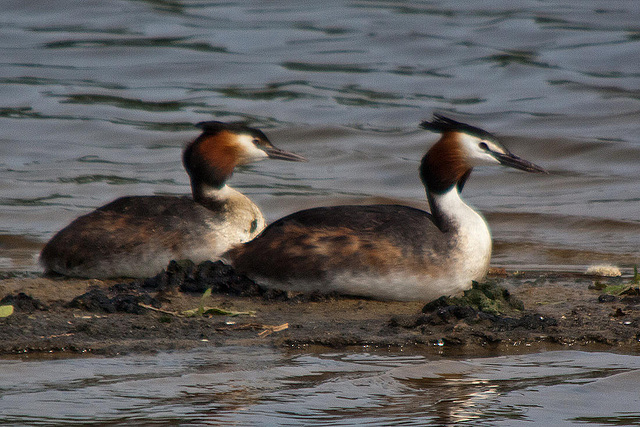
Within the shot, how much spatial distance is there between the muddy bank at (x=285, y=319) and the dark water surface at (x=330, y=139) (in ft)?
0.79

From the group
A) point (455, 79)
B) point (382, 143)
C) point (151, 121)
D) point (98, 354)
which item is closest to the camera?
point (98, 354)

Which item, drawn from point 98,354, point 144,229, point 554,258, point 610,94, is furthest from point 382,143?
point 98,354

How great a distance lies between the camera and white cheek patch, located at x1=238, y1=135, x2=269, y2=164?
7.42 meters

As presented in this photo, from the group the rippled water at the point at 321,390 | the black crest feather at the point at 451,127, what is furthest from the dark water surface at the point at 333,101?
the rippled water at the point at 321,390

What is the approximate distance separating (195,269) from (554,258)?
11.1ft

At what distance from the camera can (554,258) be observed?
852 cm

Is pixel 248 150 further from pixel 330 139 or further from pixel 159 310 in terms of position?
pixel 330 139

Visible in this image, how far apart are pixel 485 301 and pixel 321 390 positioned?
161 cm

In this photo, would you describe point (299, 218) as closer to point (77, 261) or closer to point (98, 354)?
point (77, 261)

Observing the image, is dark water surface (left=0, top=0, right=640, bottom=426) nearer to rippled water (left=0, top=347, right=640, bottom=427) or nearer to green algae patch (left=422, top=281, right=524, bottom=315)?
rippled water (left=0, top=347, right=640, bottom=427)

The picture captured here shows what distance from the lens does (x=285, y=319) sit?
5543 mm

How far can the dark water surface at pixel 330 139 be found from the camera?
4.10 metres

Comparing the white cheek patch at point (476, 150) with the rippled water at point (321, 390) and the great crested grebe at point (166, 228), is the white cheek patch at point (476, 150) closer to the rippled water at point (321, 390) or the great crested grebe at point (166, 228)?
the great crested grebe at point (166, 228)

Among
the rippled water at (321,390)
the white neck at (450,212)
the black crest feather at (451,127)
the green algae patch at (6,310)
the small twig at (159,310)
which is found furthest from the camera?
the black crest feather at (451,127)
